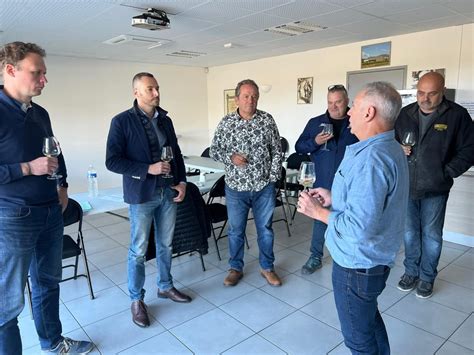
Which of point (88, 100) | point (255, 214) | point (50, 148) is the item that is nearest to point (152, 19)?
point (255, 214)

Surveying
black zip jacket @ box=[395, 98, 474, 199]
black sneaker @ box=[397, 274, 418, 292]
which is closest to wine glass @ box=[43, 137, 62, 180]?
black zip jacket @ box=[395, 98, 474, 199]

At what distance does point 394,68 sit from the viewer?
194 inches

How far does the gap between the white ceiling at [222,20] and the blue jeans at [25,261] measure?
2425 mm

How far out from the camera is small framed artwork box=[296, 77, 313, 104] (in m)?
6.05

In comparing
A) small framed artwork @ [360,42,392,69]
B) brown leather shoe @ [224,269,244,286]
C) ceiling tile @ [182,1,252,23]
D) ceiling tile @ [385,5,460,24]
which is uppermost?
ceiling tile @ [182,1,252,23]

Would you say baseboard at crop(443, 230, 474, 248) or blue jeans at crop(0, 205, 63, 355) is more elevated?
blue jeans at crop(0, 205, 63, 355)

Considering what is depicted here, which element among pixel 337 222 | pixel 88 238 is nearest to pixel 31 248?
pixel 337 222

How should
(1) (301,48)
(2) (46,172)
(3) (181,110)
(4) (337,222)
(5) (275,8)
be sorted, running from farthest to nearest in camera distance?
(3) (181,110) → (1) (301,48) → (5) (275,8) → (2) (46,172) → (4) (337,222)

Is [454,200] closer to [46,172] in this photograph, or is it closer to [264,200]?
[264,200]

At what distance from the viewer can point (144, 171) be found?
7.05ft

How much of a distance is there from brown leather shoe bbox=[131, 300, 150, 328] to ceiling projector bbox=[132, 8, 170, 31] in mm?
2673

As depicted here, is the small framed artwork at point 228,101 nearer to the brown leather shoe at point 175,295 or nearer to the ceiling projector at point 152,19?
the ceiling projector at point 152,19

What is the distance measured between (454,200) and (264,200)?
93.0 inches

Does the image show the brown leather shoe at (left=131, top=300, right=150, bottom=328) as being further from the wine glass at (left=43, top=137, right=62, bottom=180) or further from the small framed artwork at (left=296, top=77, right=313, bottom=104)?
the small framed artwork at (left=296, top=77, right=313, bottom=104)
